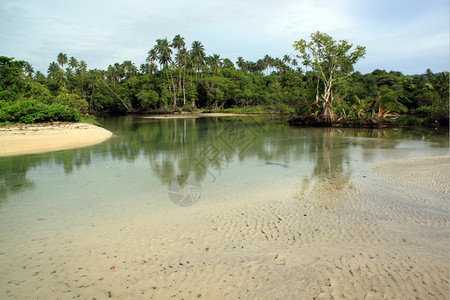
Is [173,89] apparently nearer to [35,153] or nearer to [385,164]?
[35,153]

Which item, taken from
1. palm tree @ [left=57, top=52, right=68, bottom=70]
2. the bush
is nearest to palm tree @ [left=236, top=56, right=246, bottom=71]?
palm tree @ [left=57, top=52, right=68, bottom=70]

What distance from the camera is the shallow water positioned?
6328 millimetres

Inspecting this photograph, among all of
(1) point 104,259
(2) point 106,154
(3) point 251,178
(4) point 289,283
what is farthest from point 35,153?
(4) point 289,283

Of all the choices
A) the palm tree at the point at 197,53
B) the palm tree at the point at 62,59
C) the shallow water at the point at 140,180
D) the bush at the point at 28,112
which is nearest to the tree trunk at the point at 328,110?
the shallow water at the point at 140,180

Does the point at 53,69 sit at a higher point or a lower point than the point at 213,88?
higher

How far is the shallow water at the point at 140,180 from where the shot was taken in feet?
20.8

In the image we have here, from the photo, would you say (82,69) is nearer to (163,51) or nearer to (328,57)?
(163,51)

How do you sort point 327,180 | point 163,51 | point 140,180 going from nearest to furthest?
point 327,180 → point 140,180 → point 163,51

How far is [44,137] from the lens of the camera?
66.3 ft

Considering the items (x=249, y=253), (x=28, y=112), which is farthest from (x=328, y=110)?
(x=249, y=253)

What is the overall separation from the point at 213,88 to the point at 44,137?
5309 cm

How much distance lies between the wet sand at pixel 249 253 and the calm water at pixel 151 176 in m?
0.83

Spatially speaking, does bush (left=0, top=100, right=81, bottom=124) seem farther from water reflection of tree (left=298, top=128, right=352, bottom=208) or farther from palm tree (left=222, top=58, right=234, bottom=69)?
palm tree (left=222, top=58, right=234, bottom=69)

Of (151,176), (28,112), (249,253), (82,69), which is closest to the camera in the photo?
(249,253)
